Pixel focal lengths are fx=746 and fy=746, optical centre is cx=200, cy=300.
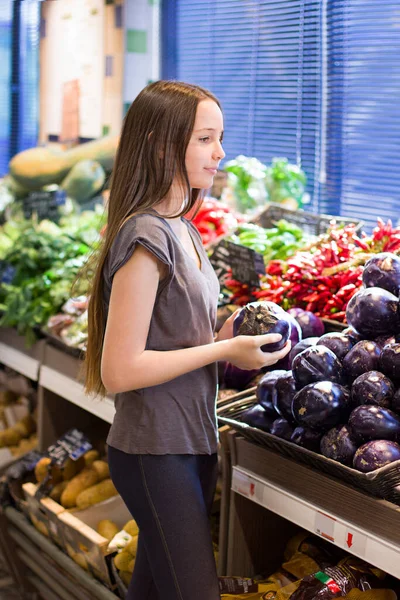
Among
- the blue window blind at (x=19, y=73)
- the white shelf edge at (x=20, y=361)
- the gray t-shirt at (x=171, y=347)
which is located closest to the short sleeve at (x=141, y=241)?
the gray t-shirt at (x=171, y=347)

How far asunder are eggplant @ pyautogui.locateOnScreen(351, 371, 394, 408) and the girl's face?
596 millimetres

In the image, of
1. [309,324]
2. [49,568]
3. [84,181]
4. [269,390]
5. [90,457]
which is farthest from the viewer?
[84,181]

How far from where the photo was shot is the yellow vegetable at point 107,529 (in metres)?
2.68

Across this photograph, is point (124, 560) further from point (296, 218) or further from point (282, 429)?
point (296, 218)

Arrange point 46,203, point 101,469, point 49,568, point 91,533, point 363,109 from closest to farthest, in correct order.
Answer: point 91,533 < point 49,568 < point 101,469 < point 363,109 < point 46,203

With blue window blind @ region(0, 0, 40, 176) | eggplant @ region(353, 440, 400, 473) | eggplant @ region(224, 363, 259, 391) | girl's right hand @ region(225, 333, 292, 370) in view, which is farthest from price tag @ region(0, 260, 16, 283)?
blue window blind @ region(0, 0, 40, 176)

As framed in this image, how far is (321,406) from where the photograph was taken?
1.73m

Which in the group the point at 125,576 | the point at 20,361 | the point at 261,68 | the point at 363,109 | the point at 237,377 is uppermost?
the point at 261,68

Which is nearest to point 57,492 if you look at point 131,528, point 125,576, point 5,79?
point 131,528

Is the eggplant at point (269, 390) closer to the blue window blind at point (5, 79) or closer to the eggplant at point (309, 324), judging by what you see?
the eggplant at point (309, 324)

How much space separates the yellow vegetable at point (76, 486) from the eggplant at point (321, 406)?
1468 mm

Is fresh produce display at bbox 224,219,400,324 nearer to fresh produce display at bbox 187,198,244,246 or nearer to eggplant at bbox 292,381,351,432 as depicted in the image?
eggplant at bbox 292,381,351,432

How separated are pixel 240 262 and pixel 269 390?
89 centimetres

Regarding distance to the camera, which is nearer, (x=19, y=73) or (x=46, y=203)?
(x=46, y=203)
